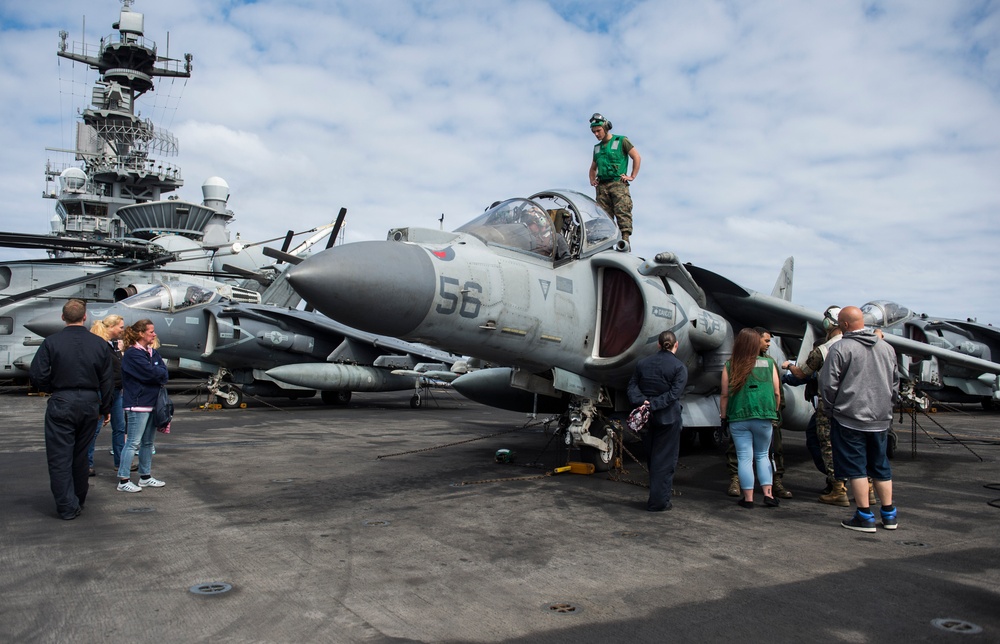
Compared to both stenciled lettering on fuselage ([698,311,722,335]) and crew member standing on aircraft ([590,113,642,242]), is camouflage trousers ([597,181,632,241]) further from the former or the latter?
stenciled lettering on fuselage ([698,311,722,335])

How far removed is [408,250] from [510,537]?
7.89 ft

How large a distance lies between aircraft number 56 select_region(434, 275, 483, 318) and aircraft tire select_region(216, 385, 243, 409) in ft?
41.2

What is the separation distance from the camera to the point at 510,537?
15.2 ft

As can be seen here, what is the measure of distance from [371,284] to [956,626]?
3.98 metres

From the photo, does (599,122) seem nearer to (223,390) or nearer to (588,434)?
(588,434)

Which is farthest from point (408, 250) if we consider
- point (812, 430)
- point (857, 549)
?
point (812, 430)

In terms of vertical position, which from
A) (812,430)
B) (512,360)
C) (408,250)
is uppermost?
(408,250)

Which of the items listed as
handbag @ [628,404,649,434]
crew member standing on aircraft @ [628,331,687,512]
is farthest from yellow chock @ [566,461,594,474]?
handbag @ [628,404,649,434]

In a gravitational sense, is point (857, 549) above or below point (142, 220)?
below

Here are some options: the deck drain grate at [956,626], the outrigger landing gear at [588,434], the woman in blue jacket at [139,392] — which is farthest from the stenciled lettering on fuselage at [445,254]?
the deck drain grate at [956,626]

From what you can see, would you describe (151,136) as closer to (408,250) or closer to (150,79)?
(150,79)

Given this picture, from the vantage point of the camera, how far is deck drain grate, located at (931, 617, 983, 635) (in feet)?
9.84

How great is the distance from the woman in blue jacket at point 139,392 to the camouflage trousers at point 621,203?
545 centimetres

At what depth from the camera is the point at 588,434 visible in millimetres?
7250
